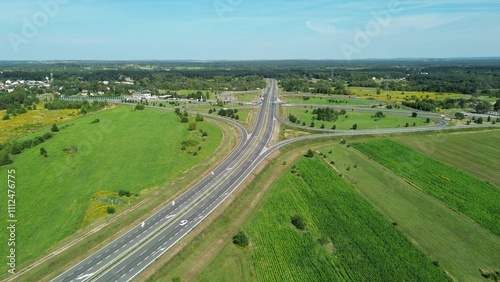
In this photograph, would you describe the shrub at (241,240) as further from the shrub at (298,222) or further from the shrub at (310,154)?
the shrub at (310,154)

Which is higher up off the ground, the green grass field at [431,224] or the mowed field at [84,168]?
the mowed field at [84,168]

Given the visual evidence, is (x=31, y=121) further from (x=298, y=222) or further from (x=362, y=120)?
(x=362, y=120)

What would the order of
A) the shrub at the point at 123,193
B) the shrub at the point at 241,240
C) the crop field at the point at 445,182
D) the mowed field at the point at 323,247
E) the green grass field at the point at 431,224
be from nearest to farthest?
the mowed field at the point at 323,247, the green grass field at the point at 431,224, the shrub at the point at 241,240, the crop field at the point at 445,182, the shrub at the point at 123,193

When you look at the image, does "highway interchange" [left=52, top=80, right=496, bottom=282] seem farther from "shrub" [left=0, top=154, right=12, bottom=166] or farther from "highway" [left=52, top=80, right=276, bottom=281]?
"shrub" [left=0, top=154, right=12, bottom=166]

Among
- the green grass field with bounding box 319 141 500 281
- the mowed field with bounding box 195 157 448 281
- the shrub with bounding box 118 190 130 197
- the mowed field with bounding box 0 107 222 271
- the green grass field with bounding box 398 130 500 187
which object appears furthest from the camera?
the green grass field with bounding box 398 130 500 187

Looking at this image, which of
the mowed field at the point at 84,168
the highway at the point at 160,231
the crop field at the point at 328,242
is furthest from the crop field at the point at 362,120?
the crop field at the point at 328,242

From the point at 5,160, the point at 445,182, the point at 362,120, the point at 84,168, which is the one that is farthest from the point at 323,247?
the point at 362,120

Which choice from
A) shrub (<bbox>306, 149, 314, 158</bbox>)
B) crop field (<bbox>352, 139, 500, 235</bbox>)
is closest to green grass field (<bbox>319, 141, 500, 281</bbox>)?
crop field (<bbox>352, 139, 500, 235</bbox>)
